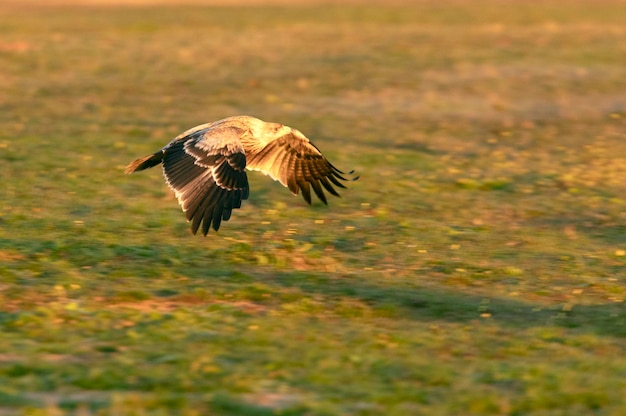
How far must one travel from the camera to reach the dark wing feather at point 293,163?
38.0 ft

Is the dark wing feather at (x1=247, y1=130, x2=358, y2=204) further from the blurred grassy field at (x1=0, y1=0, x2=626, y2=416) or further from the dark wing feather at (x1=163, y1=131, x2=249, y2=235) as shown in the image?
the dark wing feather at (x1=163, y1=131, x2=249, y2=235)

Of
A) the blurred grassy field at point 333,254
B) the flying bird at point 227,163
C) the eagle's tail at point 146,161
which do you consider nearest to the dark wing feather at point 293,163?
the flying bird at point 227,163

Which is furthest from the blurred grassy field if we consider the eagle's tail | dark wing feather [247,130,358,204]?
the eagle's tail

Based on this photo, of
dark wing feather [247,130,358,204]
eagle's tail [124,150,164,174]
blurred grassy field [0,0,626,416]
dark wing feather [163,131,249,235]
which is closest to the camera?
blurred grassy field [0,0,626,416]

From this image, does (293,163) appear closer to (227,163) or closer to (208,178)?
(227,163)

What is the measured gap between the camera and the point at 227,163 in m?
10.3

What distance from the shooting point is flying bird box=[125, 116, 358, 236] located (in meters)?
10.0

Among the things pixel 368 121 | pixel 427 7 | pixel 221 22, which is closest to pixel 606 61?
pixel 368 121

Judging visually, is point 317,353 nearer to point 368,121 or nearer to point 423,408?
point 423,408

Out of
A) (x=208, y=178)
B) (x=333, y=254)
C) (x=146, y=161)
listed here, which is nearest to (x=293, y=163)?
(x=333, y=254)

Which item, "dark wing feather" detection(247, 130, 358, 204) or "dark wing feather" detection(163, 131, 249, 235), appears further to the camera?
"dark wing feather" detection(247, 130, 358, 204)

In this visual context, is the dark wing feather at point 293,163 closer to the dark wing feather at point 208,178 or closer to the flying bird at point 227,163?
the flying bird at point 227,163

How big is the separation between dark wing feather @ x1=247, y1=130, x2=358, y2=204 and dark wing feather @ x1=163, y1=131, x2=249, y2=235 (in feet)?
3.49

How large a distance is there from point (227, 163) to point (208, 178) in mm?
256
